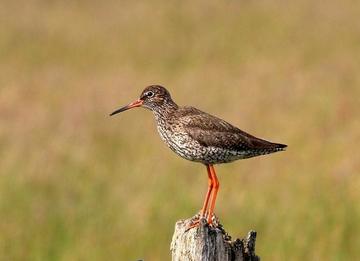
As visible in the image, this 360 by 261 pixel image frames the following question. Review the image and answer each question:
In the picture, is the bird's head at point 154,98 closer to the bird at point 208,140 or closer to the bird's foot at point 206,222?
the bird at point 208,140

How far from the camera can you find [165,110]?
22.9 feet

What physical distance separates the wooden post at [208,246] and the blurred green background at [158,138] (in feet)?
14.1

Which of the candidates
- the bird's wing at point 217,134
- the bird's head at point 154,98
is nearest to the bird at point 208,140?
the bird's wing at point 217,134

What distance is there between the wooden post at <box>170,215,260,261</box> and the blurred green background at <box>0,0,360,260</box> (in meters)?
4.30

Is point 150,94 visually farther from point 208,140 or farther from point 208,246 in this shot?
point 208,246

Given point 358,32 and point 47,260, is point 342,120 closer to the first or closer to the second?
point 47,260

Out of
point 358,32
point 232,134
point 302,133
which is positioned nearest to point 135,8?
point 358,32

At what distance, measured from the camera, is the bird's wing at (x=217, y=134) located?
6.55 m

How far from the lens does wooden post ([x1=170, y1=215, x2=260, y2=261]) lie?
4891 mm

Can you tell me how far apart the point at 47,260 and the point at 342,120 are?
6480 millimetres

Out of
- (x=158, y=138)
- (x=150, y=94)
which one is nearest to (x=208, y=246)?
(x=150, y=94)

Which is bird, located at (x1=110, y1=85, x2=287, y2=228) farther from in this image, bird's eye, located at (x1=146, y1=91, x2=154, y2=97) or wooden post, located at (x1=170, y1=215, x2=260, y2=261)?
wooden post, located at (x1=170, y1=215, x2=260, y2=261)

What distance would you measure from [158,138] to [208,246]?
8796 millimetres

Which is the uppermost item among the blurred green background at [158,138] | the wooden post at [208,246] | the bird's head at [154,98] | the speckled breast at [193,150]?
the blurred green background at [158,138]
